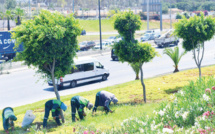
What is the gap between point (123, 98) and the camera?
51.6 feet

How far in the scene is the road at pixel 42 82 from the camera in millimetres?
20047

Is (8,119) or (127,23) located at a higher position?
(127,23)

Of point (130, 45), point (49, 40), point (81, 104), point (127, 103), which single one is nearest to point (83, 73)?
point (127, 103)

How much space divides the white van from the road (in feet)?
1.43

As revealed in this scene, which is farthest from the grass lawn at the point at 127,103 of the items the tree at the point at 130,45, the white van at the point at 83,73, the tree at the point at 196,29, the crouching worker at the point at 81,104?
the white van at the point at 83,73

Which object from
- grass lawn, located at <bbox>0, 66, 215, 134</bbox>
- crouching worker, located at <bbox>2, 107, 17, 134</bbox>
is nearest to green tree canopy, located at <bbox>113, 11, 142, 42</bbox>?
grass lawn, located at <bbox>0, 66, 215, 134</bbox>

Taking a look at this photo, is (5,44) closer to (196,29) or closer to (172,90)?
(172,90)

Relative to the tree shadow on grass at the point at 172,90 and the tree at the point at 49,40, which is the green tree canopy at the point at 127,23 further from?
the tree shadow on grass at the point at 172,90

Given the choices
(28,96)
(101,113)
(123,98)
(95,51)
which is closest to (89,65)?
(28,96)

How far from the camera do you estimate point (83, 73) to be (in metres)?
22.9

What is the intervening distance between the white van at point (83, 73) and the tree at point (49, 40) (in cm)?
1000

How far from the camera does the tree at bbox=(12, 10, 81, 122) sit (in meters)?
11.0

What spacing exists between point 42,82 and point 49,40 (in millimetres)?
13542

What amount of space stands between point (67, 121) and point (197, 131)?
6533mm
